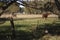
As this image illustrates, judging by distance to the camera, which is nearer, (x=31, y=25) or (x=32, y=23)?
(x=31, y=25)

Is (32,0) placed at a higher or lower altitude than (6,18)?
higher

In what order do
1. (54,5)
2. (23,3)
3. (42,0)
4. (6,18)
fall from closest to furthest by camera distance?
(23,3) < (54,5) < (42,0) < (6,18)

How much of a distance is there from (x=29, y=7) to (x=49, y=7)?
10.8 inches

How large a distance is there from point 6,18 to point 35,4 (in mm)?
1099

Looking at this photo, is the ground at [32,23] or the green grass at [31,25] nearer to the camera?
the ground at [32,23]

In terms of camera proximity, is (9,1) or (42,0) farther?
(42,0)

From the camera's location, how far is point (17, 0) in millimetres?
3012

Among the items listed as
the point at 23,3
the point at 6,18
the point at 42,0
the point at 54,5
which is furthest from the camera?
the point at 6,18

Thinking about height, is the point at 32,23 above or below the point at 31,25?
below

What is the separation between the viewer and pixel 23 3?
2.99m

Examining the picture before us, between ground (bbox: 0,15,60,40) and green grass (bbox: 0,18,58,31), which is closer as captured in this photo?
ground (bbox: 0,15,60,40)

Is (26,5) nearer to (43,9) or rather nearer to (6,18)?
(43,9)

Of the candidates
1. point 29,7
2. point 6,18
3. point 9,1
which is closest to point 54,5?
point 29,7

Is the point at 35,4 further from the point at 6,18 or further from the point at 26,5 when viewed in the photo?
the point at 6,18
